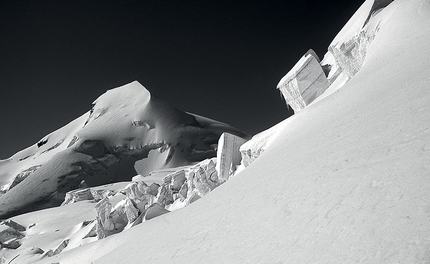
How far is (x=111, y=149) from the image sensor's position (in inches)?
4240

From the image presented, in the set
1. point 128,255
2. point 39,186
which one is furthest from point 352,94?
point 39,186

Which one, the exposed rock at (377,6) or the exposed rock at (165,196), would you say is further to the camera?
the exposed rock at (165,196)

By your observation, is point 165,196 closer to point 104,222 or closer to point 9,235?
point 104,222

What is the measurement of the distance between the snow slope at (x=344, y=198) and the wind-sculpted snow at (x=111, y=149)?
90.6 meters

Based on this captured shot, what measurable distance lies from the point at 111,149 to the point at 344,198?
4399 inches

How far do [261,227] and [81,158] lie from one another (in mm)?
105549

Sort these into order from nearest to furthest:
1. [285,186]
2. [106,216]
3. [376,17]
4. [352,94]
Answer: [285,186]
[352,94]
[376,17]
[106,216]

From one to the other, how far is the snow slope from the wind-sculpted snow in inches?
3567

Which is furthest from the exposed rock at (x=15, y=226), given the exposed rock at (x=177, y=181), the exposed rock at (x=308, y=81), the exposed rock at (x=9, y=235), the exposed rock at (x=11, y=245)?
the exposed rock at (x=308, y=81)

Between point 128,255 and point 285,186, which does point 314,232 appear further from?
point 128,255

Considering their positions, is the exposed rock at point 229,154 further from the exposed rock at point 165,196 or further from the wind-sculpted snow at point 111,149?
the wind-sculpted snow at point 111,149

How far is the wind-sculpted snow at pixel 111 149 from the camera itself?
88.1m

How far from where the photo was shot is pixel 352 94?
921 cm

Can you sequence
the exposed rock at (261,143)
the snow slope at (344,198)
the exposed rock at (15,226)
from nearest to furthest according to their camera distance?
the snow slope at (344,198) < the exposed rock at (261,143) < the exposed rock at (15,226)
